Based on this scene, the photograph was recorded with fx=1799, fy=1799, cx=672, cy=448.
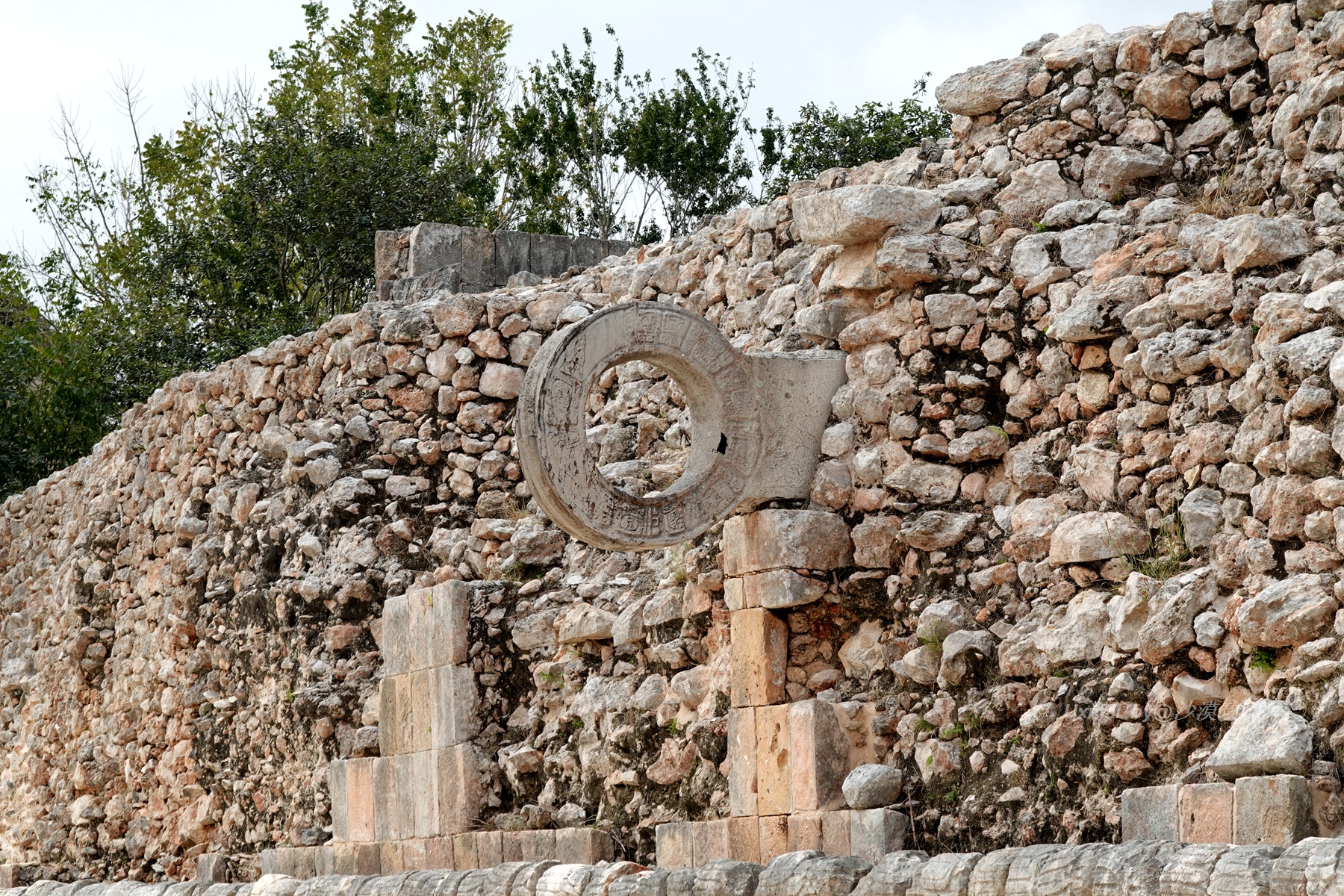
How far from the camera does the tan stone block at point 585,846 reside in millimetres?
7836

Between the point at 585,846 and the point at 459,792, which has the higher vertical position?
the point at 459,792

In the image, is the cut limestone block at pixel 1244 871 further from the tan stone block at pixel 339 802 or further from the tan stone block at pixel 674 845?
the tan stone block at pixel 339 802

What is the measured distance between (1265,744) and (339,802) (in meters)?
5.41

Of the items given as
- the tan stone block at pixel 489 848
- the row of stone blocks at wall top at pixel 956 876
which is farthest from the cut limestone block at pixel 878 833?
the tan stone block at pixel 489 848

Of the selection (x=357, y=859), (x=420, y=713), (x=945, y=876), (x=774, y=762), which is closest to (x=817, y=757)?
(x=774, y=762)

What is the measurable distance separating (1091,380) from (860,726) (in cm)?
161

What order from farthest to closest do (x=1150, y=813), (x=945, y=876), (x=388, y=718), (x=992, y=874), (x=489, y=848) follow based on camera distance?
(x=388, y=718) → (x=489, y=848) → (x=1150, y=813) → (x=945, y=876) → (x=992, y=874)

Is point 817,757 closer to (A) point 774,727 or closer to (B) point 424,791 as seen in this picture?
(A) point 774,727

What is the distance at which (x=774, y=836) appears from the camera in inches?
277

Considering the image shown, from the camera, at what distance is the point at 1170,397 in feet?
21.0

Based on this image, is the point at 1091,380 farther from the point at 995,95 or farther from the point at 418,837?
the point at 418,837

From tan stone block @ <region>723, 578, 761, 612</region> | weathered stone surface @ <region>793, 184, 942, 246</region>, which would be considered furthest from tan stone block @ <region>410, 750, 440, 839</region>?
weathered stone surface @ <region>793, 184, 942, 246</region>

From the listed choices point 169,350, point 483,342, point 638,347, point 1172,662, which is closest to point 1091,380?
point 1172,662

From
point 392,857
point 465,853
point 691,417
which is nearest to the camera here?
point 691,417
